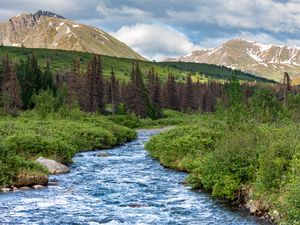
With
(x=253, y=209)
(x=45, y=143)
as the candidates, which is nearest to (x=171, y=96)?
(x=45, y=143)

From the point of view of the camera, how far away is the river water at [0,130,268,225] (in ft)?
81.0

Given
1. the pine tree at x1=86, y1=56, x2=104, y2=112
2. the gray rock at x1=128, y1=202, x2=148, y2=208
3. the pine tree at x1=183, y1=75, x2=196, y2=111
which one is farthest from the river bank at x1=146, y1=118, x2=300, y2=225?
the pine tree at x1=183, y1=75, x2=196, y2=111

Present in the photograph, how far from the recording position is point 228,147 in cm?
3008

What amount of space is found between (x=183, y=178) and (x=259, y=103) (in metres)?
45.8

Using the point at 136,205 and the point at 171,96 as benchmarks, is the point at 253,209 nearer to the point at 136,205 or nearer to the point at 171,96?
the point at 136,205

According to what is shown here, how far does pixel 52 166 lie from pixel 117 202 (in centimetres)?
1236

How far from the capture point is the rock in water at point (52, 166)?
39156 mm

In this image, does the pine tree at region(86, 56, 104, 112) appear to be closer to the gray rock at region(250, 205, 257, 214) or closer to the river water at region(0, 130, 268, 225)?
the river water at region(0, 130, 268, 225)

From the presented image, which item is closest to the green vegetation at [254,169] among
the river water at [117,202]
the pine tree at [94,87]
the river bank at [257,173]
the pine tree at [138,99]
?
the river bank at [257,173]

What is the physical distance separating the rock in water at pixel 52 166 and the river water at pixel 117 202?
1.31 meters

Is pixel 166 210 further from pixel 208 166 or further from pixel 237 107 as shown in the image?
pixel 237 107

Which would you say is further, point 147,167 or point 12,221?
point 147,167

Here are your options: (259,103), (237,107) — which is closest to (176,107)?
(259,103)

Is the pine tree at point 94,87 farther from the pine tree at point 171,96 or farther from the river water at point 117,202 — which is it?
the river water at point 117,202
